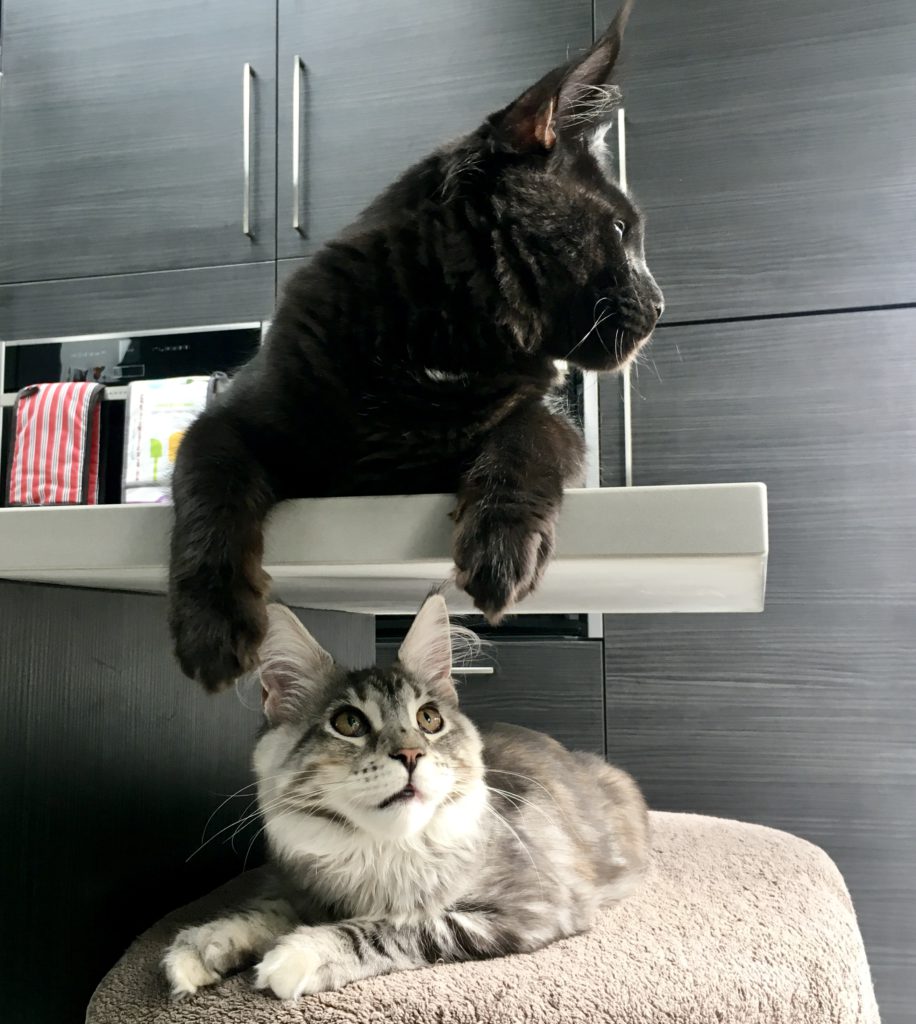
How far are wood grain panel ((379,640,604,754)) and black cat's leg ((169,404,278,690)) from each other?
1470mm

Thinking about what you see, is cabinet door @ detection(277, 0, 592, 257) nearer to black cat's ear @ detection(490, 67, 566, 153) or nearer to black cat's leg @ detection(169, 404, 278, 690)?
black cat's ear @ detection(490, 67, 566, 153)

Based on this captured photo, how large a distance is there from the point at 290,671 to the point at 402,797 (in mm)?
185

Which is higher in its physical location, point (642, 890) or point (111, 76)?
point (111, 76)

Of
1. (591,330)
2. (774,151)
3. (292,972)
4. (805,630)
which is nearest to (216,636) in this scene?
(292,972)

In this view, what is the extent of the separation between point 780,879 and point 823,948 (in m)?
0.25

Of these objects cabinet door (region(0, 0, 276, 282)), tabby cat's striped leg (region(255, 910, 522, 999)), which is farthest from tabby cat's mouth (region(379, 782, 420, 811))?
cabinet door (region(0, 0, 276, 282))

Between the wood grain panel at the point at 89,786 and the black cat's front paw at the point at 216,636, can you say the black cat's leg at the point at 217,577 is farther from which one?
the wood grain panel at the point at 89,786

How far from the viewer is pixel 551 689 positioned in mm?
2191

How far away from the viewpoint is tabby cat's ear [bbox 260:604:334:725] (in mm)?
910

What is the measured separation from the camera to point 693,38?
2270mm

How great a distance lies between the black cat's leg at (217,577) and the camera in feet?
2.25

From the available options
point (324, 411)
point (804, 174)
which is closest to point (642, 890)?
point (324, 411)

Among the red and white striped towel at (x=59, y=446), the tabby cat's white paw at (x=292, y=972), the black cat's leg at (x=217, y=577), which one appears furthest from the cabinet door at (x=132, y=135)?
the tabby cat's white paw at (x=292, y=972)

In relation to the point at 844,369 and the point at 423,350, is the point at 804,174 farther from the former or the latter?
the point at 423,350
